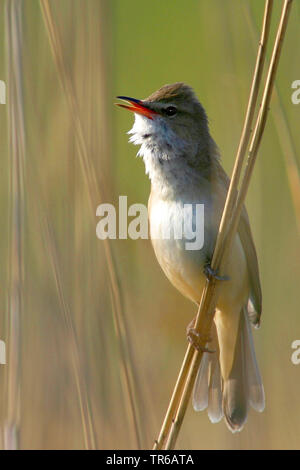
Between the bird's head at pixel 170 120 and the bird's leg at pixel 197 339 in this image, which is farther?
the bird's head at pixel 170 120

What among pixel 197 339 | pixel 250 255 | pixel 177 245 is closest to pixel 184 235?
pixel 177 245

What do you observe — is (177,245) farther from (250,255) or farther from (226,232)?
(226,232)

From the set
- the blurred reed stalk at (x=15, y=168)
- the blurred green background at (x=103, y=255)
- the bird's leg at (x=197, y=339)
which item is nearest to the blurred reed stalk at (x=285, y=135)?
the blurred green background at (x=103, y=255)

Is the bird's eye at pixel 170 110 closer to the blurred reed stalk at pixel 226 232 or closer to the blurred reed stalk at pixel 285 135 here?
the blurred reed stalk at pixel 285 135

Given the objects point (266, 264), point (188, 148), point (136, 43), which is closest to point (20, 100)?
point (188, 148)

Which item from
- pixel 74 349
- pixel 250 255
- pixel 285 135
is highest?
pixel 285 135

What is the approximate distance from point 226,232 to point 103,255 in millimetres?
784

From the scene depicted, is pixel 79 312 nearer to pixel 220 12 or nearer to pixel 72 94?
pixel 72 94

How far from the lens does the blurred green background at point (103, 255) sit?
8.39 ft

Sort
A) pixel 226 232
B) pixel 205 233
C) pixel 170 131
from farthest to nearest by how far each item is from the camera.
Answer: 1. pixel 170 131
2. pixel 205 233
3. pixel 226 232

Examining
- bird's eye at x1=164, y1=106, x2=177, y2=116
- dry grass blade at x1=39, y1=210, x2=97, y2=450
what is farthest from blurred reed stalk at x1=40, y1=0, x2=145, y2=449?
bird's eye at x1=164, y1=106, x2=177, y2=116

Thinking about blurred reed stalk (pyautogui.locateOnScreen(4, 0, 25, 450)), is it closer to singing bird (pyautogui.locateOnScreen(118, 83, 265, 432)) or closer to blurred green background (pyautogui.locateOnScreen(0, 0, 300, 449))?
blurred green background (pyautogui.locateOnScreen(0, 0, 300, 449))

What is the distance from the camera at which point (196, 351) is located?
220cm

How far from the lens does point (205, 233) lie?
261 cm
